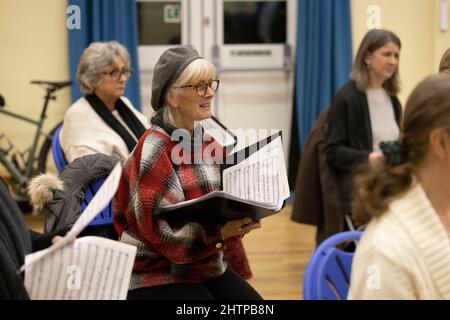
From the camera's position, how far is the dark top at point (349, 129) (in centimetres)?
318

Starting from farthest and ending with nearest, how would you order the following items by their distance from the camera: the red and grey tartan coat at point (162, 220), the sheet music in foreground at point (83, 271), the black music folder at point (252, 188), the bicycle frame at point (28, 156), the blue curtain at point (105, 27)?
the blue curtain at point (105, 27) → the bicycle frame at point (28, 156) → the red and grey tartan coat at point (162, 220) → the black music folder at point (252, 188) → the sheet music in foreground at point (83, 271)

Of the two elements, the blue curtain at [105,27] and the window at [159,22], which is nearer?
the blue curtain at [105,27]

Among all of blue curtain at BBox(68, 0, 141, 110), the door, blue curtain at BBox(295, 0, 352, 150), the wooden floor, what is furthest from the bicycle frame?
blue curtain at BBox(295, 0, 352, 150)

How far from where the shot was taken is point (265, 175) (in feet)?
5.71

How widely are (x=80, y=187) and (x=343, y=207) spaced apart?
4.92ft

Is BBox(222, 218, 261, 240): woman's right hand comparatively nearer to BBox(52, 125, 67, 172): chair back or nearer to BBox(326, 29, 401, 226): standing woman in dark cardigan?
BBox(52, 125, 67, 172): chair back

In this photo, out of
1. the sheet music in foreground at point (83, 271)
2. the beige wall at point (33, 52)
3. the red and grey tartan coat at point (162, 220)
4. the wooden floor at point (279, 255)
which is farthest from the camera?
the beige wall at point (33, 52)

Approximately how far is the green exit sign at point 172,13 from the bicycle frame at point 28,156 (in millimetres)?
1024

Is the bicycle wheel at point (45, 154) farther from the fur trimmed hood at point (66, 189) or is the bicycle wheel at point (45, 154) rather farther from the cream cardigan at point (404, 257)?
the cream cardigan at point (404, 257)

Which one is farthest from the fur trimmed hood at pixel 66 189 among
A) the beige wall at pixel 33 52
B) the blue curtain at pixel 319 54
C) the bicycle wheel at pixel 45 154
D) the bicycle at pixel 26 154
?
the blue curtain at pixel 319 54

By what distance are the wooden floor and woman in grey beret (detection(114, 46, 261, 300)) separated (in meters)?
1.48

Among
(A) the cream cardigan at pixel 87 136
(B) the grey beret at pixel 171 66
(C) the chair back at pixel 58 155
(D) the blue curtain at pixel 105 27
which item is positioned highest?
(D) the blue curtain at pixel 105 27

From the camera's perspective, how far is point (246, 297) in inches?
79.1

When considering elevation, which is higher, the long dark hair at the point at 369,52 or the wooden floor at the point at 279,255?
the long dark hair at the point at 369,52
